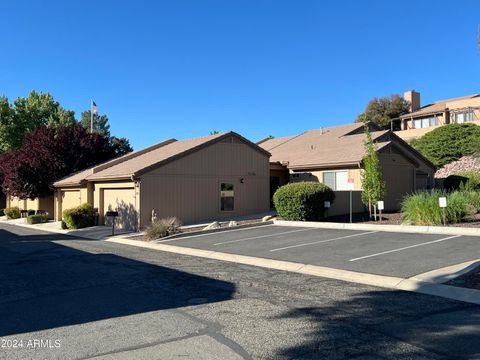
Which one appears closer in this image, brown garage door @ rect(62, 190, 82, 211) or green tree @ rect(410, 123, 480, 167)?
brown garage door @ rect(62, 190, 82, 211)

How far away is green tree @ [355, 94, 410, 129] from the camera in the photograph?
2323 inches

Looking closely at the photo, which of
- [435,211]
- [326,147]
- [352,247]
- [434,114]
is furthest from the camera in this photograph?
[434,114]

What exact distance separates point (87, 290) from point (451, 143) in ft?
119

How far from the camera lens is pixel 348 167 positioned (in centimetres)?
2508

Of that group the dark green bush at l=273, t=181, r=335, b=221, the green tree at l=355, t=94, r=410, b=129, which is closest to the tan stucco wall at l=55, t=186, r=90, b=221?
the dark green bush at l=273, t=181, r=335, b=221

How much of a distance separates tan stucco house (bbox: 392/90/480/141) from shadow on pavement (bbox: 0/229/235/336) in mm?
42301

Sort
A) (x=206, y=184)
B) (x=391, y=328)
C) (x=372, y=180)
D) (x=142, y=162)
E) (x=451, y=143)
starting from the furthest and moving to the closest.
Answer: (x=451, y=143), (x=142, y=162), (x=206, y=184), (x=372, y=180), (x=391, y=328)

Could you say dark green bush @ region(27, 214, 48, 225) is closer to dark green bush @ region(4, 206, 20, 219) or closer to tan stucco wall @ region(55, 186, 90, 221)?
tan stucco wall @ region(55, 186, 90, 221)

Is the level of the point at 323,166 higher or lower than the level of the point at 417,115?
Result: lower

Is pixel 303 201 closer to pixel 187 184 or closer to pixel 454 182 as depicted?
pixel 187 184

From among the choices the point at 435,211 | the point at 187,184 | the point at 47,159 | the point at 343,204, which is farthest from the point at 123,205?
the point at 435,211

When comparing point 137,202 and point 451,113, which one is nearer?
point 137,202

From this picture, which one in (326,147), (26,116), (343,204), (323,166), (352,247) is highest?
(26,116)

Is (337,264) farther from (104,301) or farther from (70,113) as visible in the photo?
(70,113)
